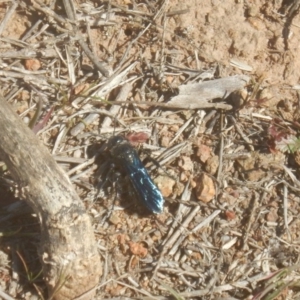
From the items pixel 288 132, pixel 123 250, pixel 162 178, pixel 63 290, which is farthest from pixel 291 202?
pixel 63 290

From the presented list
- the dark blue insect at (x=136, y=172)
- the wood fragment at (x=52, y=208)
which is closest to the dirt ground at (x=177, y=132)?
the dark blue insect at (x=136, y=172)

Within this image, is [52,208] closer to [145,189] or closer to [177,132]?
[145,189]

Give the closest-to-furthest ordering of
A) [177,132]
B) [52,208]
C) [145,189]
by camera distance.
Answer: [52,208], [145,189], [177,132]

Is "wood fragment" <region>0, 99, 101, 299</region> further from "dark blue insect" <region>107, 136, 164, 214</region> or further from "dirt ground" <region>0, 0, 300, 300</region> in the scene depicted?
"dark blue insect" <region>107, 136, 164, 214</region>

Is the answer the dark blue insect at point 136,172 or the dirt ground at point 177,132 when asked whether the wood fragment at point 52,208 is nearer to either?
the dirt ground at point 177,132

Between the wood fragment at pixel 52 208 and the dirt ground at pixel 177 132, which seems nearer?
the wood fragment at pixel 52 208

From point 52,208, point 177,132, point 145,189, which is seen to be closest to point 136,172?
point 145,189
